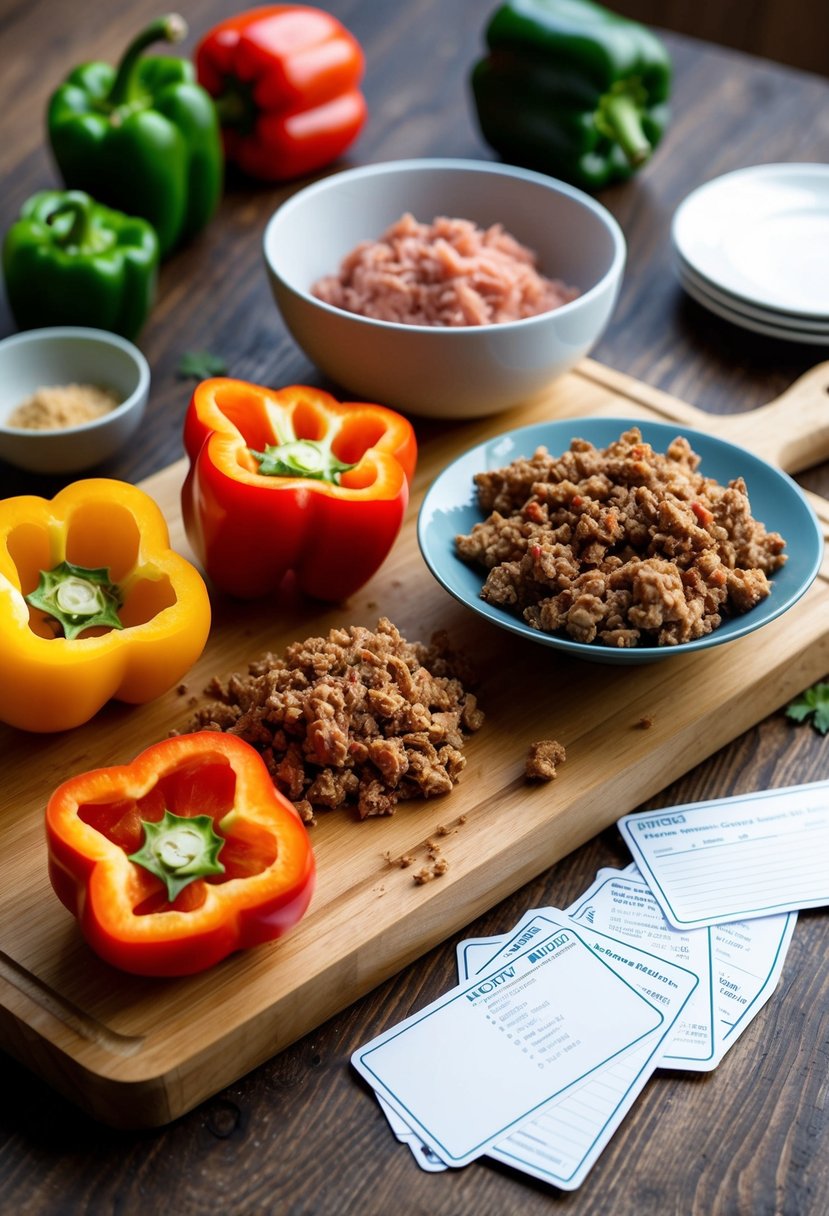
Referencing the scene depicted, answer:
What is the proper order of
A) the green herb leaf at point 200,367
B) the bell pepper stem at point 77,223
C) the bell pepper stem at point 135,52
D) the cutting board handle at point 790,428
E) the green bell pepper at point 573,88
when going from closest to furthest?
the cutting board handle at point 790,428 < the bell pepper stem at point 77,223 < the green herb leaf at point 200,367 < the bell pepper stem at point 135,52 < the green bell pepper at point 573,88

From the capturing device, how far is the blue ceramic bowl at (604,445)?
2482mm

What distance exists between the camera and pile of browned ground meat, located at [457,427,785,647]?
2.45m

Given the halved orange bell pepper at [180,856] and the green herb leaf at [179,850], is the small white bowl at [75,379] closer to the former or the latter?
the halved orange bell pepper at [180,856]

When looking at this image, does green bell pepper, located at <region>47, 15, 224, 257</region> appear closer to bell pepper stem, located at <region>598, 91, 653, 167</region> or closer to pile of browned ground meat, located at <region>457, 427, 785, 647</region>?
bell pepper stem, located at <region>598, 91, 653, 167</region>

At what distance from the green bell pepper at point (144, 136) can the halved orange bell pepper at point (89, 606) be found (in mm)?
1584

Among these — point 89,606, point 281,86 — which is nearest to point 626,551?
point 89,606

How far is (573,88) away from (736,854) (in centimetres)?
271

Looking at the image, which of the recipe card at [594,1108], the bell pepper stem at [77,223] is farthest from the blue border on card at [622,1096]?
the bell pepper stem at [77,223]

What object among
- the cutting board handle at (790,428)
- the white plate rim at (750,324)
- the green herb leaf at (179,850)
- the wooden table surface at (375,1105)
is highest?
the green herb leaf at (179,850)

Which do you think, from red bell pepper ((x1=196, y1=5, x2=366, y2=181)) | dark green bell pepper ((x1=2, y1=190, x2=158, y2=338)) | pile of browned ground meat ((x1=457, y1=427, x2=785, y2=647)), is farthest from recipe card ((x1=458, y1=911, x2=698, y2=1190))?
red bell pepper ((x1=196, y1=5, x2=366, y2=181))

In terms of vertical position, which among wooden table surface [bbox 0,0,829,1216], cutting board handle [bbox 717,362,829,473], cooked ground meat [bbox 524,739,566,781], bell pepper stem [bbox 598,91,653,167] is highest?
bell pepper stem [bbox 598,91,653,167]

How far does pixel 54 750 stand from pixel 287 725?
48 cm

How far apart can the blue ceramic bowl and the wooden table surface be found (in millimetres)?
330

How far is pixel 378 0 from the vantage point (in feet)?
17.3
